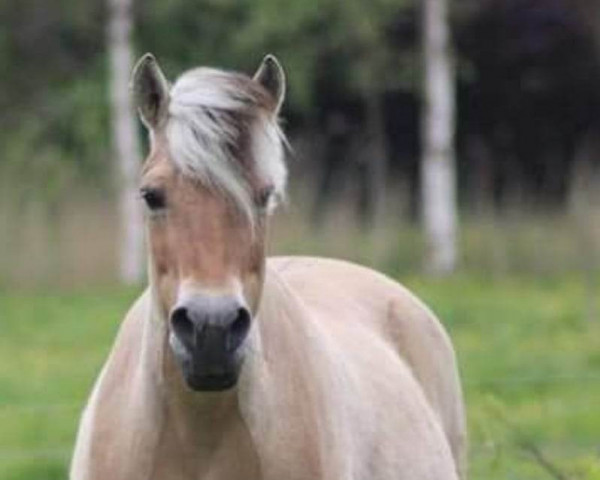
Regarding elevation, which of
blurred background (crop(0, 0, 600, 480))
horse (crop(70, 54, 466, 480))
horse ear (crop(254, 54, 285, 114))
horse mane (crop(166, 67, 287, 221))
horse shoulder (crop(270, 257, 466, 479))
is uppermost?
horse ear (crop(254, 54, 285, 114))

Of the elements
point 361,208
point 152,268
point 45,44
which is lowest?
point 361,208

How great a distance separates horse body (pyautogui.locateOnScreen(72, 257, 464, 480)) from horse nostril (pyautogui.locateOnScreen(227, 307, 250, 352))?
119mm

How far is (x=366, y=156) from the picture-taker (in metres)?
27.0

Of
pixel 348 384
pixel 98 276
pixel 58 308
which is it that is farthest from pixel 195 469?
pixel 98 276

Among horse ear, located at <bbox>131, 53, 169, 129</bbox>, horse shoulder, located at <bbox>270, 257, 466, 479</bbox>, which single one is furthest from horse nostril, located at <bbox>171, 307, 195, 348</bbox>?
horse shoulder, located at <bbox>270, 257, 466, 479</bbox>

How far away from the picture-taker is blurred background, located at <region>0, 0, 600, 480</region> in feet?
58.2

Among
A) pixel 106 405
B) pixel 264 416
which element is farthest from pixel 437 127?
pixel 264 416

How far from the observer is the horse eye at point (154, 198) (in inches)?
206

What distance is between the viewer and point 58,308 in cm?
1856

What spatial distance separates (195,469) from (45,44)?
2158cm

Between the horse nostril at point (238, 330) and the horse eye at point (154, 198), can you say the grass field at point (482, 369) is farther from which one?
the horse eye at point (154, 198)

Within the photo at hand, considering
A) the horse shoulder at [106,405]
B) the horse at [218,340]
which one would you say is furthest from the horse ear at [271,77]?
the horse shoulder at [106,405]

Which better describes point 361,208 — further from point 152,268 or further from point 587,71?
point 152,268

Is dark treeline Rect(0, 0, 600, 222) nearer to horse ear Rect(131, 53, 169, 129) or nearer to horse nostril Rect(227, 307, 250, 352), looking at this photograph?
horse ear Rect(131, 53, 169, 129)
